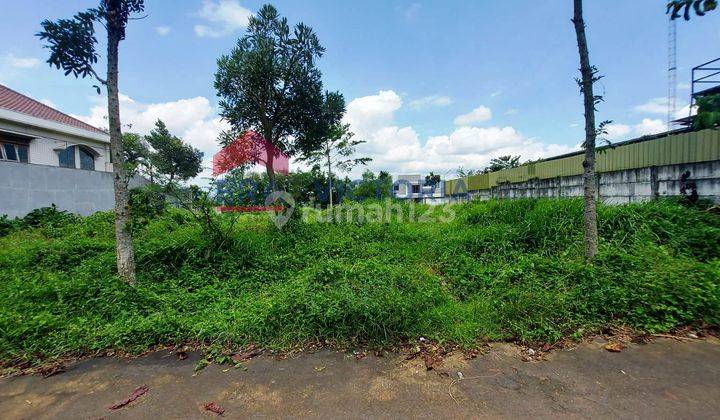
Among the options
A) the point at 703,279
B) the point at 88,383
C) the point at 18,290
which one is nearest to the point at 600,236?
the point at 703,279

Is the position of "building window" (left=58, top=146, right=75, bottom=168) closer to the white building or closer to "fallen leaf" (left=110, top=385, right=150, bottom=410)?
the white building

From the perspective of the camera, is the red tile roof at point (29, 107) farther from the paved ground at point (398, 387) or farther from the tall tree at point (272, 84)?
the paved ground at point (398, 387)

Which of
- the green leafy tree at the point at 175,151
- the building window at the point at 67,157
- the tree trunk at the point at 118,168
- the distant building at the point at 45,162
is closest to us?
the tree trunk at the point at 118,168

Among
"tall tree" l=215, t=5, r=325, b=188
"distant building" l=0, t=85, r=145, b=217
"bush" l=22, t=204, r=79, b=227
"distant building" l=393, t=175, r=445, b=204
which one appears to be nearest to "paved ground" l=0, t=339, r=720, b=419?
"tall tree" l=215, t=5, r=325, b=188

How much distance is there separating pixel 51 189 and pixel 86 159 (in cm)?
409

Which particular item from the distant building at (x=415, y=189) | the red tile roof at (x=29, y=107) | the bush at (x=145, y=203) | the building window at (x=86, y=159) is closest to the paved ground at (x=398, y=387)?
the bush at (x=145, y=203)

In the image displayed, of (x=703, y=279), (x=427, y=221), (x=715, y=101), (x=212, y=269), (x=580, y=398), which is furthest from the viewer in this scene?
(x=427, y=221)

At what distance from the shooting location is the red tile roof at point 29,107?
10.1m

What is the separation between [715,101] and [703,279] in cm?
183

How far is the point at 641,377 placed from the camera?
2.23m

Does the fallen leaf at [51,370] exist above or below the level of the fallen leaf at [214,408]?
above

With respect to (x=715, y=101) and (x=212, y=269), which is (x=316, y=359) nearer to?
(x=212, y=269)

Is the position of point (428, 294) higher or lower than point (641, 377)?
higher

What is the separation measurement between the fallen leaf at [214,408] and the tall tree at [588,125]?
4.48 metres
